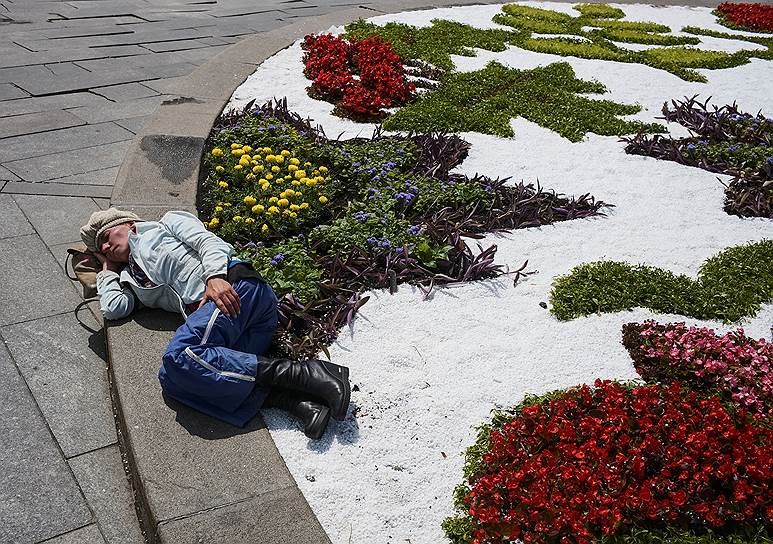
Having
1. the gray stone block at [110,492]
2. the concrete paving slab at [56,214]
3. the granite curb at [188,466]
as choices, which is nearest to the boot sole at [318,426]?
the granite curb at [188,466]

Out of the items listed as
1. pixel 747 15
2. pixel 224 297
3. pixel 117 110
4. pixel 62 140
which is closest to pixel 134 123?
pixel 117 110

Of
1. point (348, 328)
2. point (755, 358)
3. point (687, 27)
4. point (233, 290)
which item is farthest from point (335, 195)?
point (687, 27)

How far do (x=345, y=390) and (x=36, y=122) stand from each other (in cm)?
482

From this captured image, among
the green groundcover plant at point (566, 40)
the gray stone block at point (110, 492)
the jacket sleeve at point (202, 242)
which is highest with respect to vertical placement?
the jacket sleeve at point (202, 242)

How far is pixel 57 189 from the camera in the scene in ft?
17.8

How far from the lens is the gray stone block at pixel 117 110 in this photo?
6.83 metres

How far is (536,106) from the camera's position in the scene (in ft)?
23.1

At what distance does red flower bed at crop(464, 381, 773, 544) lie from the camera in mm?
2641

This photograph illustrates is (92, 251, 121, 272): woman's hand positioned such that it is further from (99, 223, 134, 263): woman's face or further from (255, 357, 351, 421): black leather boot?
(255, 357, 351, 421): black leather boot

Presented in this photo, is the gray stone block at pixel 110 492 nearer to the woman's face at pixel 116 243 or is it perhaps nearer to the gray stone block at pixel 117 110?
the woman's face at pixel 116 243

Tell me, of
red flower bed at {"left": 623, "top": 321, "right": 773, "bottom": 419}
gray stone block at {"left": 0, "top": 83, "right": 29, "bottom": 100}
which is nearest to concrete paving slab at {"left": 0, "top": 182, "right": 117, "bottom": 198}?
gray stone block at {"left": 0, "top": 83, "right": 29, "bottom": 100}

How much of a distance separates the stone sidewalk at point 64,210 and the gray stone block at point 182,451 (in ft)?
0.78

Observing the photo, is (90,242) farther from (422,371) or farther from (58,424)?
(422,371)

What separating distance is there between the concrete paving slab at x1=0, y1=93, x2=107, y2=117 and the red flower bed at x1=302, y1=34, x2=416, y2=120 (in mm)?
2123
